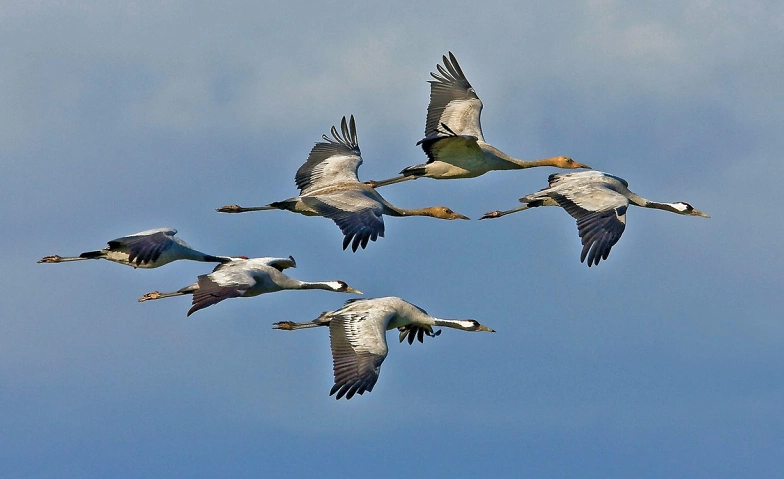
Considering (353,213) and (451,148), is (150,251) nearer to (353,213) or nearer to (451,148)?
(353,213)

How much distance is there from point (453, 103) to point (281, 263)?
3.75 m

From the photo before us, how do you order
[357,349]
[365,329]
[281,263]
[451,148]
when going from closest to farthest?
[357,349] < [365,329] < [451,148] < [281,263]

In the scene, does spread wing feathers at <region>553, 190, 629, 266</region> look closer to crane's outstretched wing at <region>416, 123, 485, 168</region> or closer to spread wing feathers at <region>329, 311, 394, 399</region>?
crane's outstretched wing at <region>416, 123, 485, 168</region>

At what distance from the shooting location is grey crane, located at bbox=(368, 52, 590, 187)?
23.0 m

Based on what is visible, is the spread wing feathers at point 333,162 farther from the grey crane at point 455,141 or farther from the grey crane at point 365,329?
the grey crane at point 365,329

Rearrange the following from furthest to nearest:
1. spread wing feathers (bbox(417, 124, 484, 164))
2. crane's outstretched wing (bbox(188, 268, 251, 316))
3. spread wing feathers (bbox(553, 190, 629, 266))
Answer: spread wing feathers (bbox(417, 124, 484, 164)) < spread wing feathers (bbox(553, 190, 629, 266)) < crane's outstretched wing (bbox(188, 268, 251, 316))

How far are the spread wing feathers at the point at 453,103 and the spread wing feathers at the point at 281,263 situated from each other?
9.58 feet

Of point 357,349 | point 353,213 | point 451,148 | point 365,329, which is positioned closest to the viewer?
point 357,349

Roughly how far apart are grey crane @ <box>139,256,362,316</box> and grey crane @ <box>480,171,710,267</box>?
11.3ft

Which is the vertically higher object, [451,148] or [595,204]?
[451,148]

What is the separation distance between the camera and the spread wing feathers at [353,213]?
20.9m

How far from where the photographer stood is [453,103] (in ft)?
82.6

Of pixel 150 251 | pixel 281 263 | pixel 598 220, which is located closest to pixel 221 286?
pixel 150 251

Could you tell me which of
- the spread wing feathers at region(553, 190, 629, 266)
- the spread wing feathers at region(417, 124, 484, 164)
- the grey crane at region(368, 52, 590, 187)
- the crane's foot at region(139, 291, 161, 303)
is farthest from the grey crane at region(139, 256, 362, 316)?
the spread wing feathers at region(553, 190, 629, 266)
